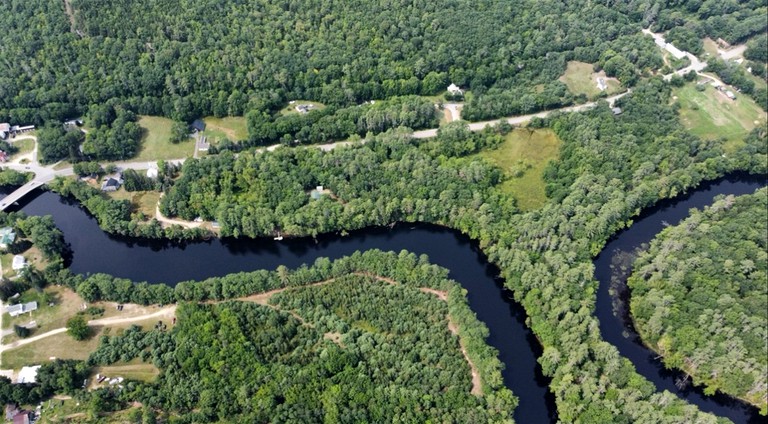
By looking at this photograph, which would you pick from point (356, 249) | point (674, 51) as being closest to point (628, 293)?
point (356, 249)

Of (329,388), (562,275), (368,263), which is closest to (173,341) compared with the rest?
(329,388)

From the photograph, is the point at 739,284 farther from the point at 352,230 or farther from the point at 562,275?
the point at 352,230

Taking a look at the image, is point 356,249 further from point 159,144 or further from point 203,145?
point 159,144

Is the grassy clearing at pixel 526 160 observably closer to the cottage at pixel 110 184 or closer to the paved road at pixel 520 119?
the paved road at pixel 520 119

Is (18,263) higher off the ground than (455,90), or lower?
lower

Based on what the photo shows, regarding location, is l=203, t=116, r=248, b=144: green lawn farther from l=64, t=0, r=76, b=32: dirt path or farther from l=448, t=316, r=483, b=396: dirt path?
l=448, t=316, r=483, b=396: dirt path

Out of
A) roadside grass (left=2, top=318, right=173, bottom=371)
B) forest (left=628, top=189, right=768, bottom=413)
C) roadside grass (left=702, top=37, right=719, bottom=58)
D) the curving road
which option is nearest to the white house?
roadside grass (left=2, top=318, right=173, bottom=371)
